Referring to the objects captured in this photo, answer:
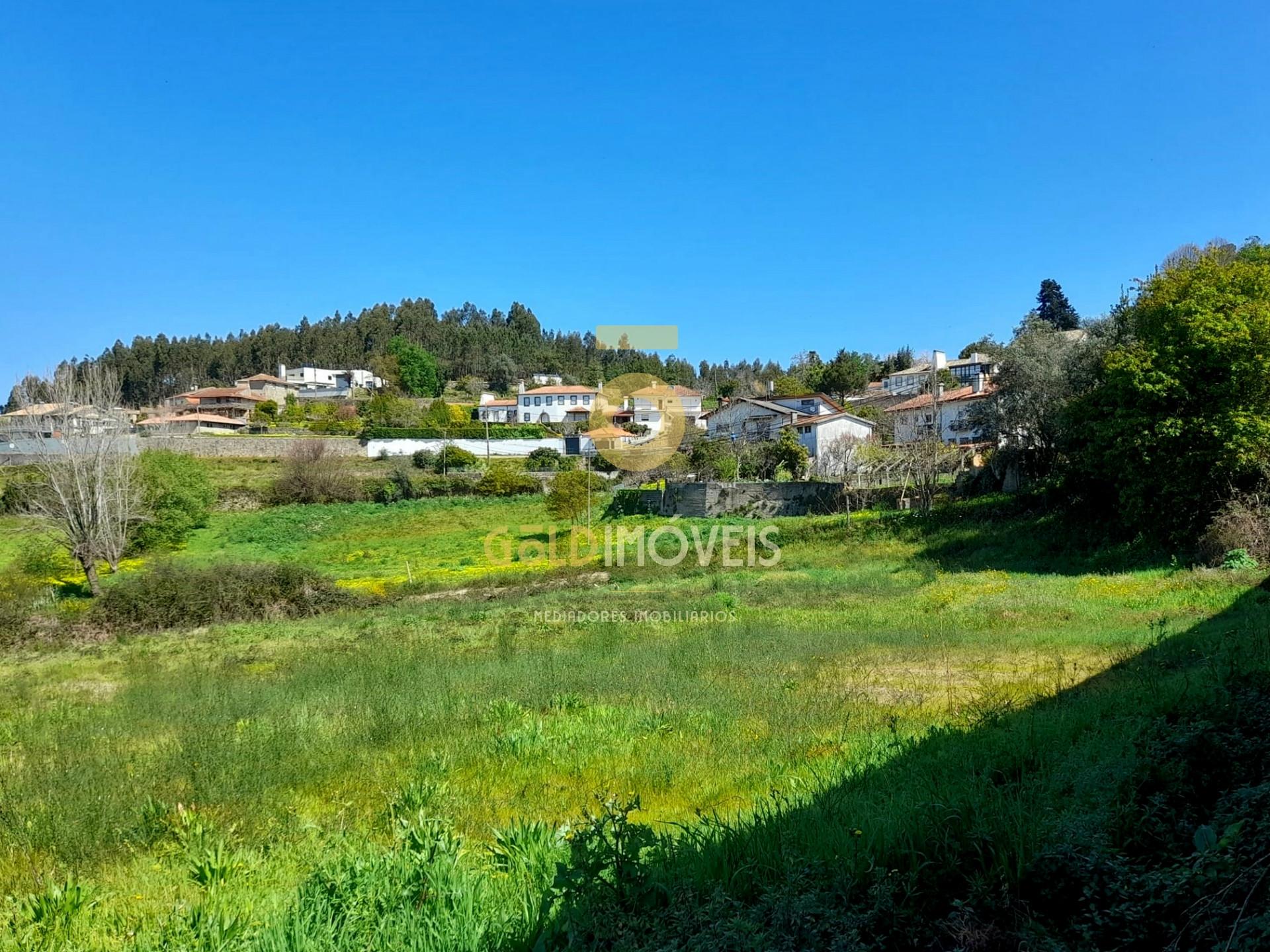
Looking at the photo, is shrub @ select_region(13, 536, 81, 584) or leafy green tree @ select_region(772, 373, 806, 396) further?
leafy green tree @ select_region(772, 373, 806, 396)

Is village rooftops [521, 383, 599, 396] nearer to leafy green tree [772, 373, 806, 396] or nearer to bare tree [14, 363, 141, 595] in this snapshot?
leafy green tree [772, 373, 806, 396]

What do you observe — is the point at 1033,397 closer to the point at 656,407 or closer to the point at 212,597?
the point at 212,597

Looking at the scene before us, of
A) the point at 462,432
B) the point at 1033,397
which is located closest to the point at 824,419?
the point at 1033,397

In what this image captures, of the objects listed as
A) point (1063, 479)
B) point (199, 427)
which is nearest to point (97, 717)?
point (1063, 479)

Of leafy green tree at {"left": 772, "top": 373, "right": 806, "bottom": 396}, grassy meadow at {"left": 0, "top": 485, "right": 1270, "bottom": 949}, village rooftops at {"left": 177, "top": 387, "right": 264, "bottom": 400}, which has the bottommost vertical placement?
grassy meadow at {"left": 0, "top": 485, "right": 1270, "bottom": 949}

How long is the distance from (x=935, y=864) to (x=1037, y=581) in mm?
16596

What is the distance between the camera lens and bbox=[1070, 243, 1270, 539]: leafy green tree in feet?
65.1

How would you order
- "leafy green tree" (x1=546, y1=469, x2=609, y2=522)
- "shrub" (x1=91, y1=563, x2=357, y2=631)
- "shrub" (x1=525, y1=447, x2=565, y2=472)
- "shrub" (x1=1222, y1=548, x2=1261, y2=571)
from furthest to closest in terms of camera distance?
"shrub" (x1=525, y1=447, x2=565, y2=472) < "leafy green tree" (x1=546, y1=469, x2=609, y2=522) < "shrub" (x1=91, y1=563, x2=357, y2=631) < "shrub" (x1=1222, y1=548, x2=1261, y2=571)

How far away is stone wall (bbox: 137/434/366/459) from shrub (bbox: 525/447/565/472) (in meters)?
14.8

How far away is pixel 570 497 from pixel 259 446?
120ft

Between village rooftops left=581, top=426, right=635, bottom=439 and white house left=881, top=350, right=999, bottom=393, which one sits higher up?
white house left=881, top=350, right=999, bottom=393

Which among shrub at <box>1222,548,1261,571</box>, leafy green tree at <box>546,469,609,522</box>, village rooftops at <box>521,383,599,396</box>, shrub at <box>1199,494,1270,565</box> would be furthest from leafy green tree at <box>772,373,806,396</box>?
shrub at <box>1222,548,1261,571</box>

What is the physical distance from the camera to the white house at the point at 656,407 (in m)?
56.7

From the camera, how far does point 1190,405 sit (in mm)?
20938
